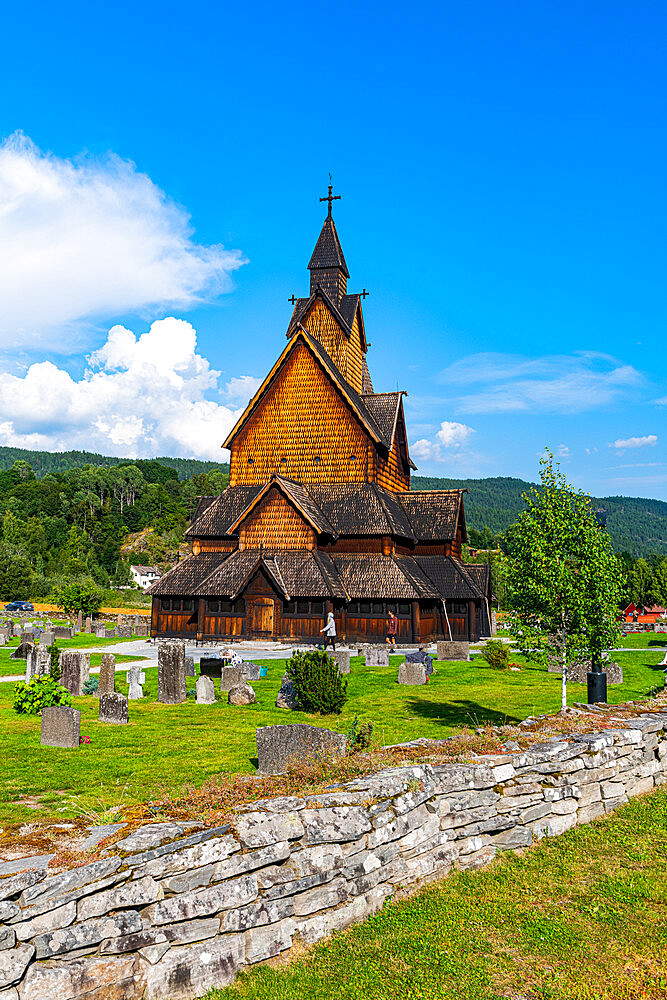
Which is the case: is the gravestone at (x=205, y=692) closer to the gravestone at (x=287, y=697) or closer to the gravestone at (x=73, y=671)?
the gravestone at (x=287, y=697)

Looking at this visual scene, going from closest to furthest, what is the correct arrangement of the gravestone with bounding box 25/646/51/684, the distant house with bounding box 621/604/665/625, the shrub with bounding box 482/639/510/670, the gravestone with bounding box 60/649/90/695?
the gravestone with bounding box 60/649/90/695
the gravestone with bounding box 25/646/51/684
the shrub with bounding box 482/639/510/670
the distant house with bounding box 621/604/665/625

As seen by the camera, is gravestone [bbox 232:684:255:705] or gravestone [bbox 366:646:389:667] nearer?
gravestone [bbox 232:684:255:705]

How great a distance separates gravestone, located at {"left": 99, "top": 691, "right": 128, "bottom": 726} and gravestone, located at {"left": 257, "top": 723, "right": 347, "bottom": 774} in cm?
677

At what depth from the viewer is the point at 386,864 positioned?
22.8 feet

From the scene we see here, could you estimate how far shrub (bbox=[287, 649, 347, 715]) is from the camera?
17641 mm

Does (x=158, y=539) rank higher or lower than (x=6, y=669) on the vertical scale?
higher

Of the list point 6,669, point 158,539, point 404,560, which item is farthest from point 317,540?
point 158,539

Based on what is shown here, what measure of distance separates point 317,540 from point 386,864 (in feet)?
109

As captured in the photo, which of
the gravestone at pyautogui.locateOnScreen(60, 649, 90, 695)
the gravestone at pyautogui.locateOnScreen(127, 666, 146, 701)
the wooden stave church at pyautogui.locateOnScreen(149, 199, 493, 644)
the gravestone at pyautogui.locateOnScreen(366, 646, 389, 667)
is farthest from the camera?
the wooden stave church at pyautogui.locateOnScreen(149, 199, 493, 644)

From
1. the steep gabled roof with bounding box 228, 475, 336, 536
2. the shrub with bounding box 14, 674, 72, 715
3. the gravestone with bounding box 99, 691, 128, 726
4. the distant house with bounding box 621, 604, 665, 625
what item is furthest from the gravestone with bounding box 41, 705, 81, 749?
the distant house with bounding box 621, 604, 665, 625

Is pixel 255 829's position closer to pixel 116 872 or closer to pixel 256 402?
pixel 116 872

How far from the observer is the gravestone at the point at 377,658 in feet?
95.3

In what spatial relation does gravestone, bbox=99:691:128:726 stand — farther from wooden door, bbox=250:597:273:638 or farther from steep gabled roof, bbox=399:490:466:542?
steep gabled roof, bbox=399:490:466:542

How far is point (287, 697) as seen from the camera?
1862 cm
